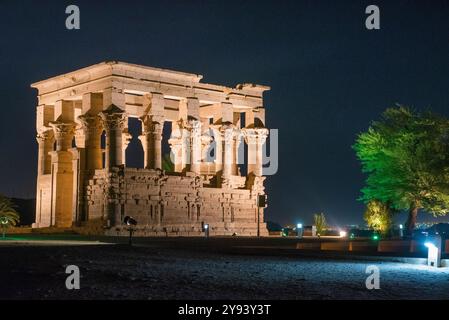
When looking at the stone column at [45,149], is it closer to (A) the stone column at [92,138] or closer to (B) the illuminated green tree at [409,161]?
(A) the stone column at [92,138]

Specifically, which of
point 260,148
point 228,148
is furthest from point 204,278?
point 260,148

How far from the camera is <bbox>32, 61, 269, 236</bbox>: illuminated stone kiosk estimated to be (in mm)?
54531

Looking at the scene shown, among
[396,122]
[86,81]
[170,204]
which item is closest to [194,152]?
[170,204]

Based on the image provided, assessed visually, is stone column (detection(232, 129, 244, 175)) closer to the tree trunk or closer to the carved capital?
the carved capital

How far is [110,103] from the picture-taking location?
54188mm

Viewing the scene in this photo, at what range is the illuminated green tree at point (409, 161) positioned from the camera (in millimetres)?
50594

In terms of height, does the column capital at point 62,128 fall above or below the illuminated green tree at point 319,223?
above

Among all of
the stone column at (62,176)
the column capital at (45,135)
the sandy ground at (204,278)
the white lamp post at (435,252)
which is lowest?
Result: the sandy ground at (204,278)

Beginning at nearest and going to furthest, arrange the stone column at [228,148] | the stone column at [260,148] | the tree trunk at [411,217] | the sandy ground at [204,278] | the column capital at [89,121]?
the sandy ground at [204,278]
the tree trunk at [411,217]
the column capital at [89,121]
the stone column at [228,148]
the stone column at [260,148]

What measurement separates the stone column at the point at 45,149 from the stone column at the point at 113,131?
950 centimetres

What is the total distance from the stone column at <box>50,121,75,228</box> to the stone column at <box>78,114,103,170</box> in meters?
3.20

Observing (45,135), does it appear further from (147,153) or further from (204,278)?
(204,278)

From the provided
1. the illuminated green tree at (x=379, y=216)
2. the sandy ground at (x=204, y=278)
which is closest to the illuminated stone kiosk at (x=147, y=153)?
the illuminated green tree at (x=379, y=216)

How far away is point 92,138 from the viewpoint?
57.3 meters
